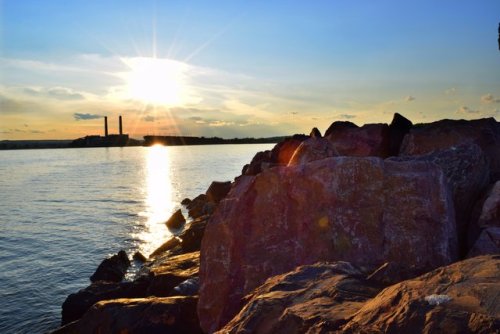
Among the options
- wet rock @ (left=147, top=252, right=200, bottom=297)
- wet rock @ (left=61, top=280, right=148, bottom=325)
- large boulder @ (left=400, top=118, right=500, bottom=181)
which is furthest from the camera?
wet rock @ (left=61, top=280, right=148, bottom=325)

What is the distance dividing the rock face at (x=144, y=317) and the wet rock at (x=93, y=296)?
383 centimetres

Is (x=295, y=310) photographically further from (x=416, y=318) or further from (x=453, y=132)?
(x=453, y=132)

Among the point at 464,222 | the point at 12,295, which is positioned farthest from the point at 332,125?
the point at 12,295

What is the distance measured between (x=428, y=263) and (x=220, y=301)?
3.83 m

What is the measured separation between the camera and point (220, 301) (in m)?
8.55

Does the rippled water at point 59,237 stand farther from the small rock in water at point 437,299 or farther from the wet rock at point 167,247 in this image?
the small rock in water at point 437,299

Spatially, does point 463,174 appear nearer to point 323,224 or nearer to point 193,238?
point 323,224

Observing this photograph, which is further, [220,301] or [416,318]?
[220,301]

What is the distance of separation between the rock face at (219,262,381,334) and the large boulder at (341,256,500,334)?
Answer: 35 centimetres

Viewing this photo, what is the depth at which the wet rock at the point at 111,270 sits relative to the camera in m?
19.5

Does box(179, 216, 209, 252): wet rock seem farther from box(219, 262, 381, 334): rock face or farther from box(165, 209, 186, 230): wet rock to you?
box(219, 262, 381, 334): rock face

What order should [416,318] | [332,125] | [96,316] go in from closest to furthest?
[416,318] → [96,316] → [332,125]

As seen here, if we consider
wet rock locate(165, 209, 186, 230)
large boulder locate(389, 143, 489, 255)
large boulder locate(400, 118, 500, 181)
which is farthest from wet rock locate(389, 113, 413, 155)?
wet rock locate(165, 209, 186, 230)

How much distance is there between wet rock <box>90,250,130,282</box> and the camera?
1950 centimetres
